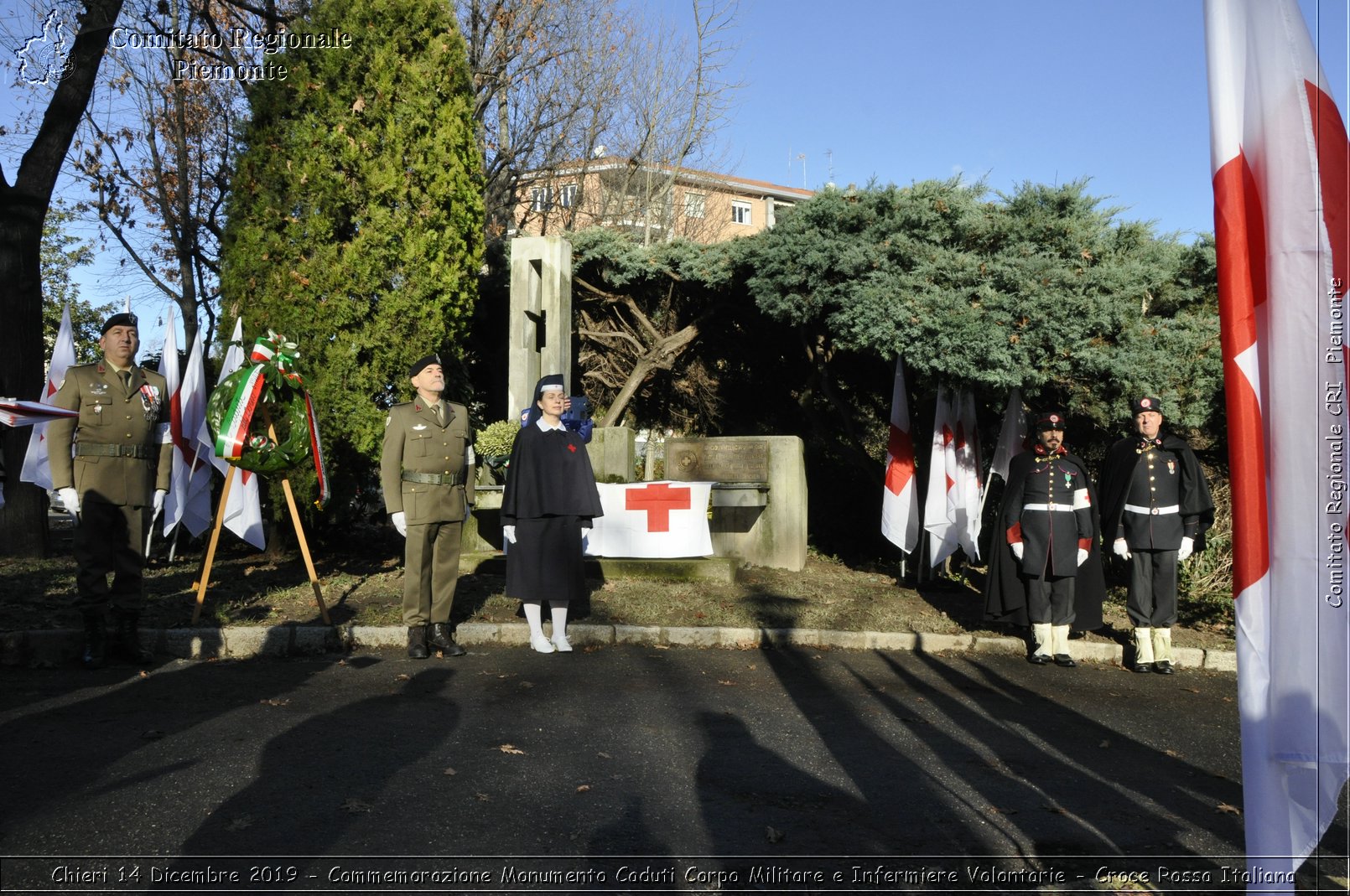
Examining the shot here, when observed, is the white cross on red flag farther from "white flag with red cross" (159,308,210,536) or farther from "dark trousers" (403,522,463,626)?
"white flag with red cross" (159,308,210,536)

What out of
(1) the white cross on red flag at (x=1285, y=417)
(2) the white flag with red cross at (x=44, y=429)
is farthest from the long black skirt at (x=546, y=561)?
(1) the white cross on red flag at (x=1285, y=417)

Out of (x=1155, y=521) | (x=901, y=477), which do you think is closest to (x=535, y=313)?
(x=901, y=477)

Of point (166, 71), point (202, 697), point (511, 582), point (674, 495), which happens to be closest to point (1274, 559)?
point (202, 697)

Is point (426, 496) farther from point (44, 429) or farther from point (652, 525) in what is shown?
point (44, 429)

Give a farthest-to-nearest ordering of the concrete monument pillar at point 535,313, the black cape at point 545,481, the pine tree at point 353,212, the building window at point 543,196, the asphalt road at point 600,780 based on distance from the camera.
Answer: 1. the building window at point 543,196
2. the concrete monument pillar at point 535,313
3. the pine tree at point 353,212
4. the black cape at point 545,481
5. the asphalt road at point 600,780

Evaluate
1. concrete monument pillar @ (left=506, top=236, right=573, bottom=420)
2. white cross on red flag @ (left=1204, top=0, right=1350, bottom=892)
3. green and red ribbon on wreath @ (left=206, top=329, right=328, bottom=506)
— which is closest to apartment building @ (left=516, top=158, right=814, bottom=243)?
concrete monument pillar @ (left=506, top=236, right=573, bottom=420)

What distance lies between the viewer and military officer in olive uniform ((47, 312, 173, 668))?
722 centimetres

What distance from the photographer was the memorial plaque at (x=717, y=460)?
1278 cm

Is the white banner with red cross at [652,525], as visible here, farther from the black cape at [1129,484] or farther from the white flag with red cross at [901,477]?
the black cape at [1129,484]

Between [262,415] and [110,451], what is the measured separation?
1.44 metres

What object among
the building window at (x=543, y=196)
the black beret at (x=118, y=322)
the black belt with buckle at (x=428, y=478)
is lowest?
the black belt with buckle at (x=428, y=478)

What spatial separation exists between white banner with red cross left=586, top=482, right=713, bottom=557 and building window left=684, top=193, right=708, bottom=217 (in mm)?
20840

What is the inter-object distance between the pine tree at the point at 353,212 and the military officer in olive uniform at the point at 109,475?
385 cm

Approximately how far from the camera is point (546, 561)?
27.3 feet
